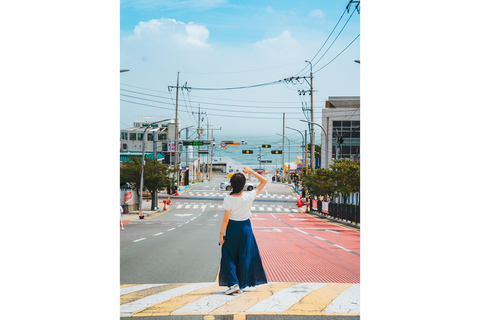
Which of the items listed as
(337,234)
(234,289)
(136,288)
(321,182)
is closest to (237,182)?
(234,289)

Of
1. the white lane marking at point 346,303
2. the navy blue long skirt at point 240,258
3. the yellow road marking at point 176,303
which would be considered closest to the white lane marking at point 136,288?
the yellow road marking at point 176,303

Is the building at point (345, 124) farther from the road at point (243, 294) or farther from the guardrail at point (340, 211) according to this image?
the road at point (243, 294)

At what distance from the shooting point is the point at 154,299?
Answer: 18.6 feet

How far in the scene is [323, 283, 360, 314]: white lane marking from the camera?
5108mm

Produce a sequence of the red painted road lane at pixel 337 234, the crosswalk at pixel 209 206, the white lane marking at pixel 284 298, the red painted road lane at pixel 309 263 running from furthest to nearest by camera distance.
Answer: the crosswalk at pixel 209 206
the red painted road lane at pixel 337 234
the red painted road lane at pixel 309 263
the white lane marking at pixel 284 298

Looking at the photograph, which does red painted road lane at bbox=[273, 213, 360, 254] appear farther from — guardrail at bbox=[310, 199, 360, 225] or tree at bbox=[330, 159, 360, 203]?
tree at bbox=[330, 159, 360, 203]

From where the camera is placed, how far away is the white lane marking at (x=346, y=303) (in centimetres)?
511

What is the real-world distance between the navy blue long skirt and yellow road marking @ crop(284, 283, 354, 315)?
619 mm

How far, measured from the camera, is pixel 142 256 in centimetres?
1066

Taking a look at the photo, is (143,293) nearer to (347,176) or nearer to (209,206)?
(347,176)

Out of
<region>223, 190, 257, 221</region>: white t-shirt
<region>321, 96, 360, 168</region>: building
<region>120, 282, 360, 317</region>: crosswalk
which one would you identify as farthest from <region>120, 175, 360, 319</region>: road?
<region>321, 96, 360, 168</region>: building
